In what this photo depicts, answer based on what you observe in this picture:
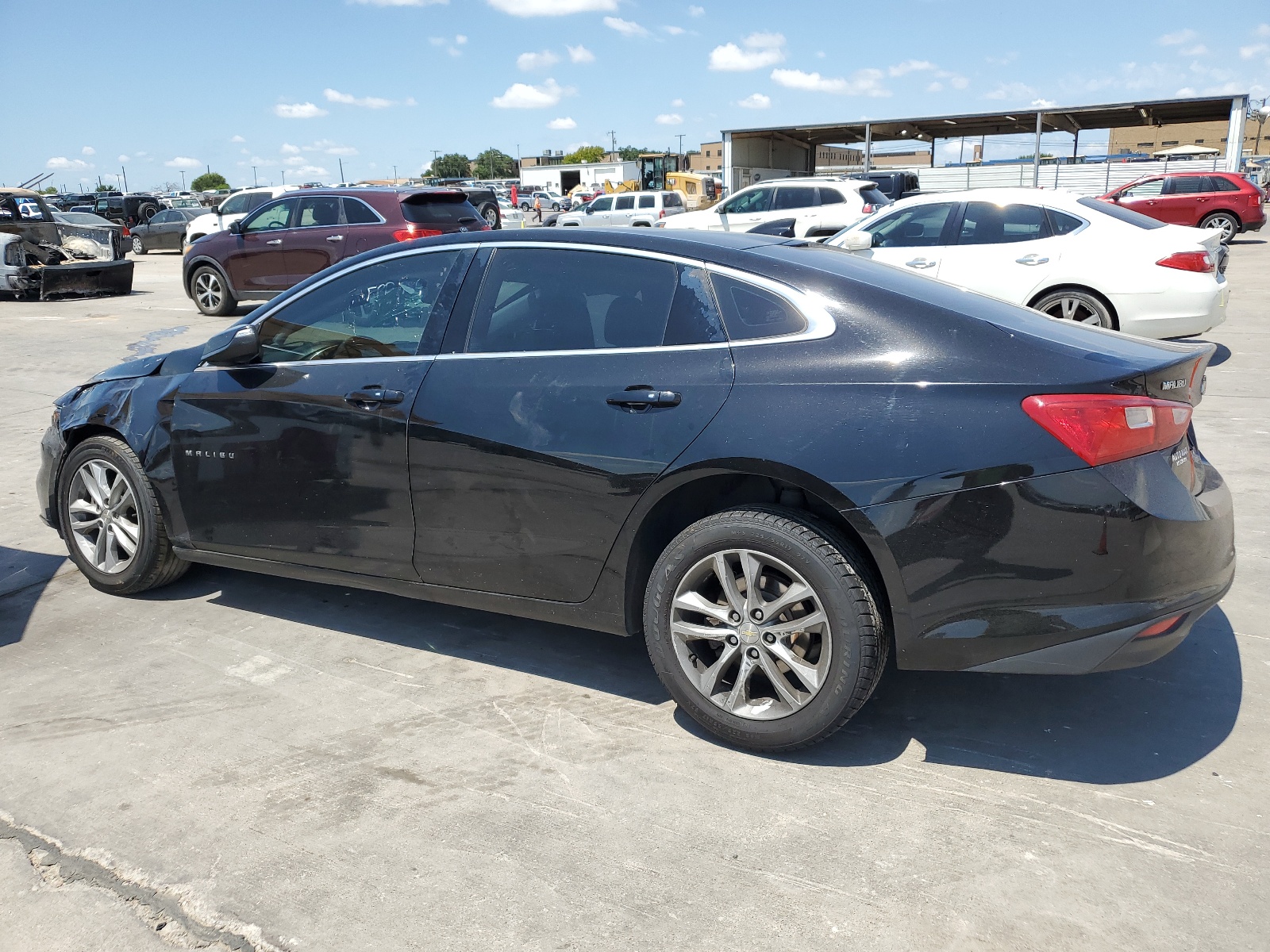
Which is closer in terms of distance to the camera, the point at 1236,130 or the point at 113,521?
the point at 113,521

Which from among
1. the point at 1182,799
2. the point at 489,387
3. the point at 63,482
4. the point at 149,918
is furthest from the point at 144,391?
the point at 1182,799

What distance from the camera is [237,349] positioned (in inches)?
161

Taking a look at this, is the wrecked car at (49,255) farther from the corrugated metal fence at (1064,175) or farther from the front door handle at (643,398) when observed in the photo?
the corrugated metal fence at (1064,175)

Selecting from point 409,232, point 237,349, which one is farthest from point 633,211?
point 237,349

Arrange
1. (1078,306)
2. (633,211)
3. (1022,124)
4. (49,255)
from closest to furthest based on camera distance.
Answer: (1078,306) → (49,255) → (633,211) → (1022,124)

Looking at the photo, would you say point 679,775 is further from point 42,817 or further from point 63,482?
point 63,482

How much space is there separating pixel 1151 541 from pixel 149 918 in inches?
108

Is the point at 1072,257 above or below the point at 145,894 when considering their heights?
above

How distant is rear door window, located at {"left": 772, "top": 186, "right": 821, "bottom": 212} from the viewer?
809 inches

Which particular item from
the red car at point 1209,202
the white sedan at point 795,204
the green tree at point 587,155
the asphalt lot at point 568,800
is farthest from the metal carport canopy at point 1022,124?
the green tree at point 587,155

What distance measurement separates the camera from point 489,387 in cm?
350

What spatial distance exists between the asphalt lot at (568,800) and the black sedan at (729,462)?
1.04 ft

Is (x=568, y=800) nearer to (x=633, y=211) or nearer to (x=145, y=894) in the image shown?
(x=145, y=894)

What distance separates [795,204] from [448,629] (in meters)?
17.9
